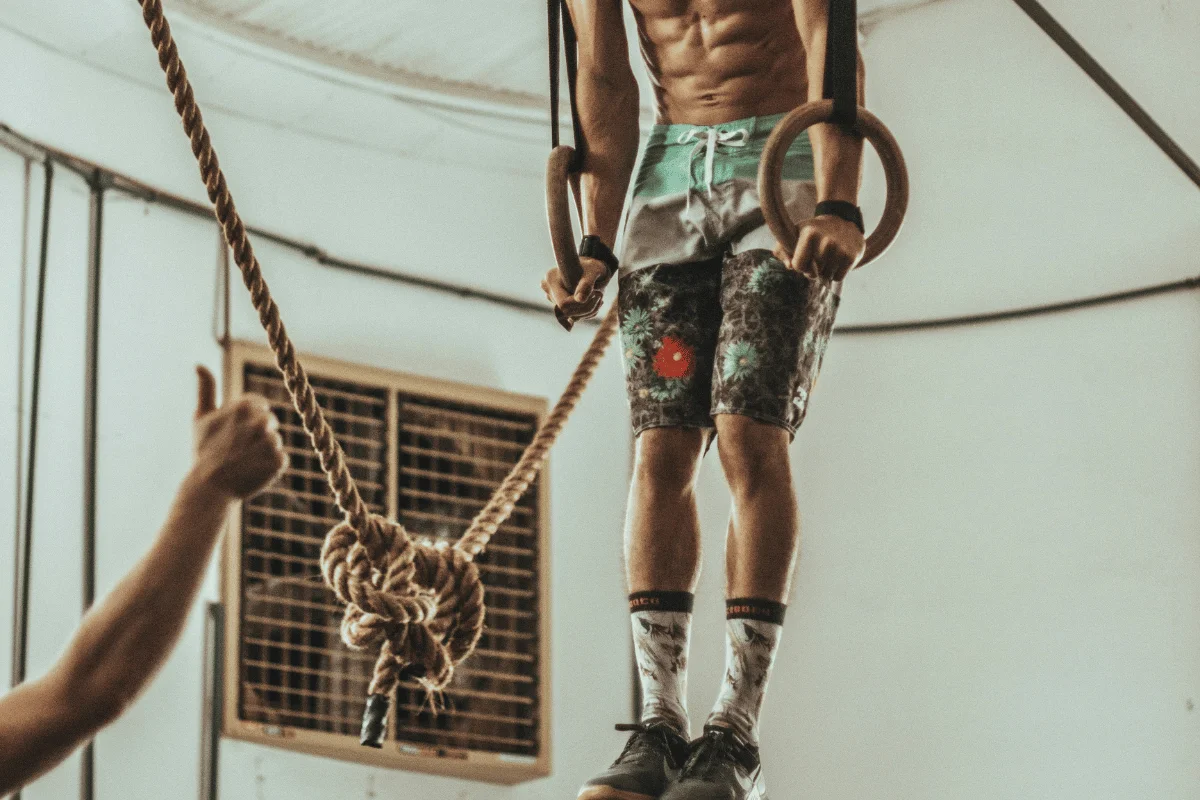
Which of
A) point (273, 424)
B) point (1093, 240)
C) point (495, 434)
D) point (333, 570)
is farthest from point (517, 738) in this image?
point (273, 424)

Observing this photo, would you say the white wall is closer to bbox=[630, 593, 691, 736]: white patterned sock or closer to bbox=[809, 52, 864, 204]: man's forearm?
bbox=[630, 593, 691, 736]: white patterned sock

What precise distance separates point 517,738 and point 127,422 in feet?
5.68

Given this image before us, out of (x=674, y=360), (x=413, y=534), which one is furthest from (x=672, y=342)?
(x=413, y=534)

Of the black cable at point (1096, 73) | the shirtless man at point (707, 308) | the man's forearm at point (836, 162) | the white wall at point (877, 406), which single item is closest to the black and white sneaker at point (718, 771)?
the shirtless man at point (707, 308)

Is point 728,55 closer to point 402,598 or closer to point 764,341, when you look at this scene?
point 764,341

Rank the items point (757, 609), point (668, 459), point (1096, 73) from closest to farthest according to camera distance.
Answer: point (757, 609) < point (668, 459) < point (1096, 73)

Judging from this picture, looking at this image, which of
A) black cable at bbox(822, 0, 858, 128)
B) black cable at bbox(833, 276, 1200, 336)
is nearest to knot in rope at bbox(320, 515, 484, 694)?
black cable at bbox(822, 0, 858, 128)

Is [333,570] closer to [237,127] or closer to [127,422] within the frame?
[127,422]

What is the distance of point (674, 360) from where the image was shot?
2854 mm

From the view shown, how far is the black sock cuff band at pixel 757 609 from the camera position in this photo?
2.72 metres

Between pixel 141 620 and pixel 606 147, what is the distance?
4.56 ft

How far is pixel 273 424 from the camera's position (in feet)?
6.30

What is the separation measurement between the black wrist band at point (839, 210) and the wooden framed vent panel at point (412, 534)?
2993 mm

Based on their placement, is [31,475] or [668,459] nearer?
[668,459]
